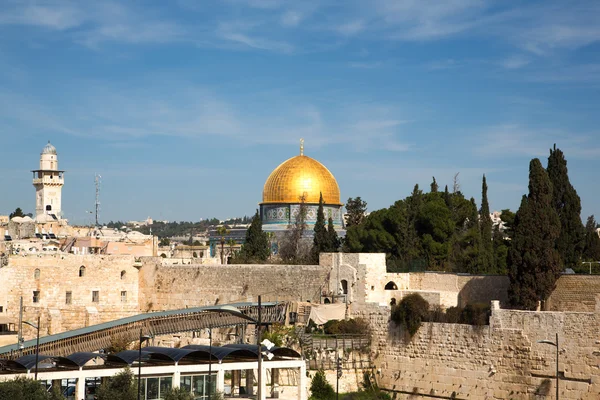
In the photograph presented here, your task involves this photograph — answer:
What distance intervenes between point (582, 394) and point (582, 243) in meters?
8.96

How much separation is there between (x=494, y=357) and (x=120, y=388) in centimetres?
1034

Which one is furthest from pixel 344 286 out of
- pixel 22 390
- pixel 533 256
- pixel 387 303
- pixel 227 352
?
pixel 22 390

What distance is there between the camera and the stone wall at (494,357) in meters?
26.5

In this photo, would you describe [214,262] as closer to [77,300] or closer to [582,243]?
[77,300]

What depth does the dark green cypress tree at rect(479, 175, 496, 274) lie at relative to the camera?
35.8m

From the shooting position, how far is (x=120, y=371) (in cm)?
2494

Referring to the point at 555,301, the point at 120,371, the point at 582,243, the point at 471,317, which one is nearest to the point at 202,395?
the point at 120,371

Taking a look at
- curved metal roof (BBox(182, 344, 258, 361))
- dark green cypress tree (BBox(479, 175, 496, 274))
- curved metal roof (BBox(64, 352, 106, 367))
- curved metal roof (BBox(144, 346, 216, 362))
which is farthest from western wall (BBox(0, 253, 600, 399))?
curved metal roof (BBox(64, 352, 106, 367))

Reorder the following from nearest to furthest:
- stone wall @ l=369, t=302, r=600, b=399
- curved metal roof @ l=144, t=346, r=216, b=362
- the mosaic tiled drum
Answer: curved metal roof @ l=144, t=346, r=216, b=362 → stone wall @ l=369, t=302, r=600, b=399 → the mosaic tiled drum

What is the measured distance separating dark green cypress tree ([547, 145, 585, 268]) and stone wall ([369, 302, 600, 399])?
5.85 m

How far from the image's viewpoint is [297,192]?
53.2 meters

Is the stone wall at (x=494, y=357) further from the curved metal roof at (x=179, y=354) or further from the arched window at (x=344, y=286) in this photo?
the curved metal roof at (x=179, y=354)

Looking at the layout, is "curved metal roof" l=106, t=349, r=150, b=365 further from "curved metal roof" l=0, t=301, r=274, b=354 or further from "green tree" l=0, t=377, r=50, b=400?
"curved metal roof" l=0, t=301, r=274, b=354

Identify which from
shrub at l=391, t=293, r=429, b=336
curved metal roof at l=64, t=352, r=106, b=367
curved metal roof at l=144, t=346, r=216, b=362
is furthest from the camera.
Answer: shrub at l=391, t=293, r=429, b=336
